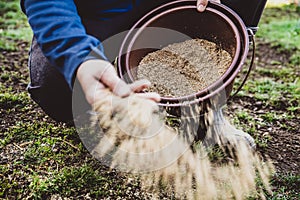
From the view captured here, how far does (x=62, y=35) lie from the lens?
966 millimetres

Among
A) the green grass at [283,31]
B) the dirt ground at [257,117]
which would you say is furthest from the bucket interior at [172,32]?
the green grass at [283,31]

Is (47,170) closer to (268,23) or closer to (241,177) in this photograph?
(241,177)

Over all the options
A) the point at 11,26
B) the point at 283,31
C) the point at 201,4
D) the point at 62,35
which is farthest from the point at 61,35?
the point at 283,31

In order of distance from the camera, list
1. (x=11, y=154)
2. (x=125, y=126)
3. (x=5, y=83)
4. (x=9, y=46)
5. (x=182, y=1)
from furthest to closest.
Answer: (x=9, y=46), (x=5, y=83), (x=125, y=126), (x=11, y=154), (x=182, y=1)

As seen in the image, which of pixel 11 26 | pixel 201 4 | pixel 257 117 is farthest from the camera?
pixel 11 26

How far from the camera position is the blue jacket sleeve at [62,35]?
0.94m

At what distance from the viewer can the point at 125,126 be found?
5.71 ft

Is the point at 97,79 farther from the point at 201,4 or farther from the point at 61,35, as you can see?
→ the point at 201,4

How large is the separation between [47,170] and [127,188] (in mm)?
339

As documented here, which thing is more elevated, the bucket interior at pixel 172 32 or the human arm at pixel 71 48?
the human arm at pixel 71 48

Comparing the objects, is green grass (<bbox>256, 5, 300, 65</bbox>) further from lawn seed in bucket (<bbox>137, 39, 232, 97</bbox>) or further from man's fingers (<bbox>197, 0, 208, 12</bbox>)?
man's fingers (<bbox>197, 0, 208, 12</bbox>)

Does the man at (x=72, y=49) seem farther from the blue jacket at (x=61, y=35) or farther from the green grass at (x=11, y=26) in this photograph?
the green grass at (x=11, y=26)

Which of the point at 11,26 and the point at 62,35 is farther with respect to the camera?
the point at 11,26

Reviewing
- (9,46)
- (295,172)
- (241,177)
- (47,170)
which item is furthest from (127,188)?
(9,46)
